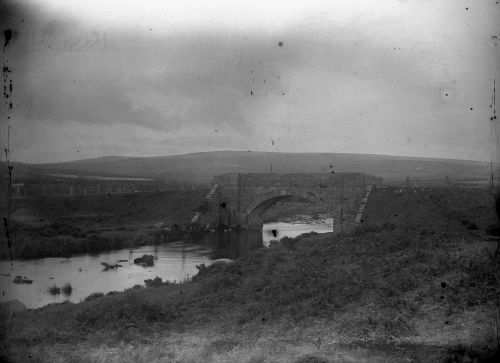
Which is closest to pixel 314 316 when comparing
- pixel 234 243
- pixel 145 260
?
pixel 145 260

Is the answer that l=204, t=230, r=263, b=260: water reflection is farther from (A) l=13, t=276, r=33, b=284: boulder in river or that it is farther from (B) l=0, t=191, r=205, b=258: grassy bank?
(A) l=13, t=276, r=33, b=284: boulder in river

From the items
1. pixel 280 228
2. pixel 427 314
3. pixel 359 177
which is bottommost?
pixel 280 228

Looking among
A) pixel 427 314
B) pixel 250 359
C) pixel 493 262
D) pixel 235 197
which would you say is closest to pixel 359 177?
pixel 235 197

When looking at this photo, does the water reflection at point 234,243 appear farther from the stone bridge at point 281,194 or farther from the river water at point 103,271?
the stone bridge at point 281,194

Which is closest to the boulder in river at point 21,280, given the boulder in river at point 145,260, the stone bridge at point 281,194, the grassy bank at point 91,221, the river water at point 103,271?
the river water at point 103,271

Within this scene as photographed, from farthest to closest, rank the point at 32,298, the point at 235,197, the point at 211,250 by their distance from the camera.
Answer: the point at 235,197, the point at 211,250, the point at 32,298

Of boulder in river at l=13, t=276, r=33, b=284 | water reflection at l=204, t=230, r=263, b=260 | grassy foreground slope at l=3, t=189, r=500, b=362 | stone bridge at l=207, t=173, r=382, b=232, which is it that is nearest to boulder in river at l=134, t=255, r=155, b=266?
water reflection at l=204, t=230, r=263, b=260

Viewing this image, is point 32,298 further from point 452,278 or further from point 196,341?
point 452,278
